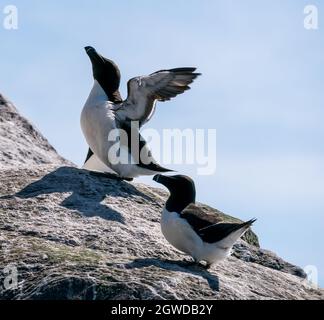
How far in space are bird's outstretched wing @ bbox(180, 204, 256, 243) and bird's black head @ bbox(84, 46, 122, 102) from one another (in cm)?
534

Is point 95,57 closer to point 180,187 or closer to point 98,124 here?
point 98,124

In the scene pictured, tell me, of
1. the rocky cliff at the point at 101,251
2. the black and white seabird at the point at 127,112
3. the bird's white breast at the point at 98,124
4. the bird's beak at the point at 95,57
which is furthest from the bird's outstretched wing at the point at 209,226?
the bird's beak at the point at 95,57

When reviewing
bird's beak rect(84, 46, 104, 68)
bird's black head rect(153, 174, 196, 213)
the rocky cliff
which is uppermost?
bird's beak rect(84, 46, 104, 68)

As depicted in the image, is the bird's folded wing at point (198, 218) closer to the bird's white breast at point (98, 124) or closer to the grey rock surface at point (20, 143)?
the bird's white breast at point (98, 124)

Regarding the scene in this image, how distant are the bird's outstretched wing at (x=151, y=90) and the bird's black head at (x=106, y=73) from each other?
44cm

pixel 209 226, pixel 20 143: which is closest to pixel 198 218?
pixel 209 226

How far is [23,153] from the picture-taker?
2020cm

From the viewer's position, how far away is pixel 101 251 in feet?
47.3

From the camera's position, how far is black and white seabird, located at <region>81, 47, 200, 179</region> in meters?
18.6

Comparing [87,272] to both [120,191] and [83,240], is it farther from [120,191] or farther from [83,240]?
[120,191]

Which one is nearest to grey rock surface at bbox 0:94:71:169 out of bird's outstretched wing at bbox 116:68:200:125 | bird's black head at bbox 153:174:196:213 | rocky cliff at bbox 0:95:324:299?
rocky cliff at bbox 0:95:324:299

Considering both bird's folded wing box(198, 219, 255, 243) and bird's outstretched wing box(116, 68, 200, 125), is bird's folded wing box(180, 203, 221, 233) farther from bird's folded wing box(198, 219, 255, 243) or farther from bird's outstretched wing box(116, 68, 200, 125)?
bird's outstretched wing box(116, 68, 200, 125)

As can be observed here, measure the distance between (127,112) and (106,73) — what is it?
95cm
